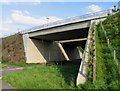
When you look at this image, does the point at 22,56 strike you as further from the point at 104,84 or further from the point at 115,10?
the point at 104,84

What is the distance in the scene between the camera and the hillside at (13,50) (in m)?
45.9

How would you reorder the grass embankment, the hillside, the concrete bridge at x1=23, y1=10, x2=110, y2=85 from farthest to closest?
the hillside
the concrete bridge at x1=23, y1=10, x2=110, y2=85
the grass embankment

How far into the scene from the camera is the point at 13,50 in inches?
1903

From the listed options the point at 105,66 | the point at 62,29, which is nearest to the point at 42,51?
the point at 62,29

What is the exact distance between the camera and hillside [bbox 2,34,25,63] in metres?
45.9

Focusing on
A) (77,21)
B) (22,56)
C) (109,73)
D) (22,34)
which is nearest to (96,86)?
(109,73)

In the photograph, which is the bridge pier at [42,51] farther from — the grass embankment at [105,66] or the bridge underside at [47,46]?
the grass embankment at [105,66]

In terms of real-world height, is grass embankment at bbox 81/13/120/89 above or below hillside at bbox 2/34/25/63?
below

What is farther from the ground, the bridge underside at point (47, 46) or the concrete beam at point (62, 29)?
the concrete beam at point (62, 29)

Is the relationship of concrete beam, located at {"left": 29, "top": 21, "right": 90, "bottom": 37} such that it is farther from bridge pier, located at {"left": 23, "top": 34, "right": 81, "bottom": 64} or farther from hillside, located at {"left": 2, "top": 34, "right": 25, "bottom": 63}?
hillside, located at {"left": 2, "top": 34, "right": 25, "bottom": 63}

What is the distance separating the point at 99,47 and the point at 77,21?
626 inches

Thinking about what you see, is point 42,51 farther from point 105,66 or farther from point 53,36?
point 105,66

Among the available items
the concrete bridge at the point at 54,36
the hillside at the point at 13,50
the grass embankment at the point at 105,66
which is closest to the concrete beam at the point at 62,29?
the concrete bridge at the point at 54,36

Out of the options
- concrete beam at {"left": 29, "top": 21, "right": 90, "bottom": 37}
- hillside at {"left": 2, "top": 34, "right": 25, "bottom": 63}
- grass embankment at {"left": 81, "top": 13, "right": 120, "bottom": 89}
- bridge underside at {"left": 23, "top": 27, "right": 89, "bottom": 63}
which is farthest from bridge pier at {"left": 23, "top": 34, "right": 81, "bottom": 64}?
grass embankment at {"left": 81, "top": 13, "right": 120, "bottom": 89}
